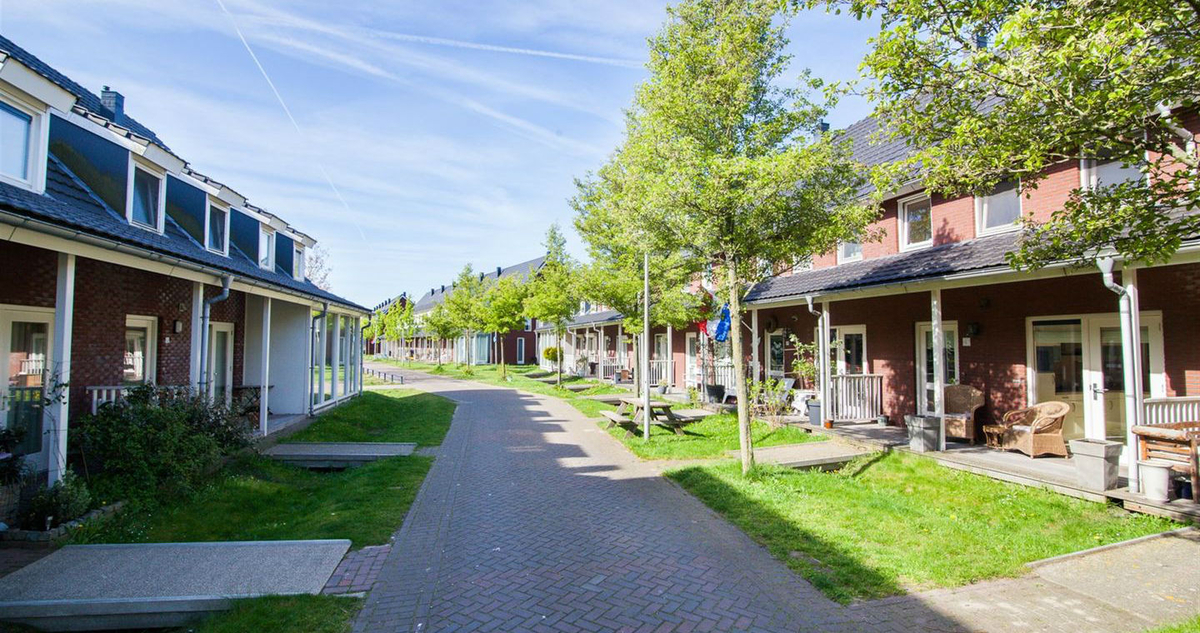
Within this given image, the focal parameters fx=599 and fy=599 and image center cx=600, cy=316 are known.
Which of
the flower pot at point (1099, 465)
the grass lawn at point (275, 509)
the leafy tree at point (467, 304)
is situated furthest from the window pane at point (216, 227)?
the leafy tree at point (467, 304)

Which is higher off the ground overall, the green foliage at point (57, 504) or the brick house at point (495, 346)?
the brick house at point (495, 346)

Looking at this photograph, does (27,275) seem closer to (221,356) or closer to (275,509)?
(275,509)

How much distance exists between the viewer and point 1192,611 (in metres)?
4.51

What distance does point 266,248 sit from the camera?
15398 millimetres

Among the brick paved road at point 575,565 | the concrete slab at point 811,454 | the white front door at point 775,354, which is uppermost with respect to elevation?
the white front door at point 775,354

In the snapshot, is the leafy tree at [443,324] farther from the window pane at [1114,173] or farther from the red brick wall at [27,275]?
the window pane at [1114,173]

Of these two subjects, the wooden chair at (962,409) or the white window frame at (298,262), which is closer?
the wooden chair at (962,409)

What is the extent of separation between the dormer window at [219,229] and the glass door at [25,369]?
14.7 feet

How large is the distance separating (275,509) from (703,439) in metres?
7.96

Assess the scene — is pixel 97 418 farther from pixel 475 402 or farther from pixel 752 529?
pixel 475 402

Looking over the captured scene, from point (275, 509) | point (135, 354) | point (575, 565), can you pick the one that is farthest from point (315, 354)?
point (575, 565)

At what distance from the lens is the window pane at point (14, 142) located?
6.43 m

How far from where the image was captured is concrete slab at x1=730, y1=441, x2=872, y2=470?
973cm

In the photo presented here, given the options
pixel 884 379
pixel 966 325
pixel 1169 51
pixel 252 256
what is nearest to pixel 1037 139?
pixel 1169 51
